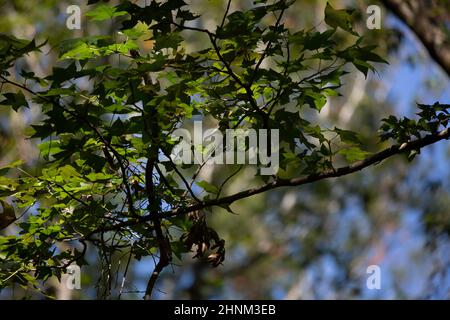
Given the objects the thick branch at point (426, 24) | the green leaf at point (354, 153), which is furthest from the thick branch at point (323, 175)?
the thick branch at point (426, 24)

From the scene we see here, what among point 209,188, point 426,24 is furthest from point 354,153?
point 426,24

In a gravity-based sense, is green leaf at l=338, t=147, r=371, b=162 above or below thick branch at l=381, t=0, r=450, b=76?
below

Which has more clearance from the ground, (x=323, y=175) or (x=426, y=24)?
(x=426, y=24)

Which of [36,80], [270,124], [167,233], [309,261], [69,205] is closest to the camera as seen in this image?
[36,80]

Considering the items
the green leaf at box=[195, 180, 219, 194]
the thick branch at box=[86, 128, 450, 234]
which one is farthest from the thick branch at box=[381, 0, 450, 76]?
the green leaf at box=[195, 180, 219, 194]

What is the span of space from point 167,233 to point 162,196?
213mm

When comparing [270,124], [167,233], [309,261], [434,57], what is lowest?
[167,233]

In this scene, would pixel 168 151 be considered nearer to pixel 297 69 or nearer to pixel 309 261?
pixel 297 69

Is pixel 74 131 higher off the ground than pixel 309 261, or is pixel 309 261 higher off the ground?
pixel 309 261

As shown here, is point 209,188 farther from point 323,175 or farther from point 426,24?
point 426,24

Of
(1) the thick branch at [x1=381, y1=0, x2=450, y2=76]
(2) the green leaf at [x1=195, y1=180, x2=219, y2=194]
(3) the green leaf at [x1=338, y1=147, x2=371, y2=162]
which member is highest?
(1) the thick branch at [x1=381, y1=0, x2=450, y2=76]

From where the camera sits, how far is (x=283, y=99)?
2.44 m

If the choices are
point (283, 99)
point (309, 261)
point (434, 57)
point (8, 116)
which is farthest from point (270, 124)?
point (309, 261)

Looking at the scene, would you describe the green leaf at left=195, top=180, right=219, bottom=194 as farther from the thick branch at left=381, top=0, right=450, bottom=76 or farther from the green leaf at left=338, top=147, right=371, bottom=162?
the thick branch at left=381, top=0, right=450, bottom=76
